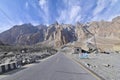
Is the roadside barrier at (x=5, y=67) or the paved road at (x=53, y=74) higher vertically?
the roadside barrier at (x=5, y=67)

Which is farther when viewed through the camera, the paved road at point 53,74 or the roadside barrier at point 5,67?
the roadside barrier at point 5,67

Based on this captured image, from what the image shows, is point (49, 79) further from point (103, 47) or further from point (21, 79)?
point (103, 47)

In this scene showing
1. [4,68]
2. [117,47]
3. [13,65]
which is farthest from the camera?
[117,47]

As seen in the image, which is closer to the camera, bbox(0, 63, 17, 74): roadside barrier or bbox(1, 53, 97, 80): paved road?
bbox(1, 53, 97, 80): paved road

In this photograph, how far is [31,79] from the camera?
14.3m

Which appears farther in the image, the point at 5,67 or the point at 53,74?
the point at 5,67

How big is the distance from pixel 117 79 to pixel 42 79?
4169 millimetres

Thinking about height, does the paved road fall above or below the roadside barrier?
below

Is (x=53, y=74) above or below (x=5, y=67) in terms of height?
below

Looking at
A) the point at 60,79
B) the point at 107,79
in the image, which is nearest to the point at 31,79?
the point at 60,79

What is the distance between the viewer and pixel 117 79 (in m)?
13.9

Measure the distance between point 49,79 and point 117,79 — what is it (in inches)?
148

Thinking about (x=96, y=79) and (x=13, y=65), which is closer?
(x=96, y=79)

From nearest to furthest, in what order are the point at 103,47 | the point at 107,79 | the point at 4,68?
the point at 107,79, the point at 4,68, the point at 103,47
